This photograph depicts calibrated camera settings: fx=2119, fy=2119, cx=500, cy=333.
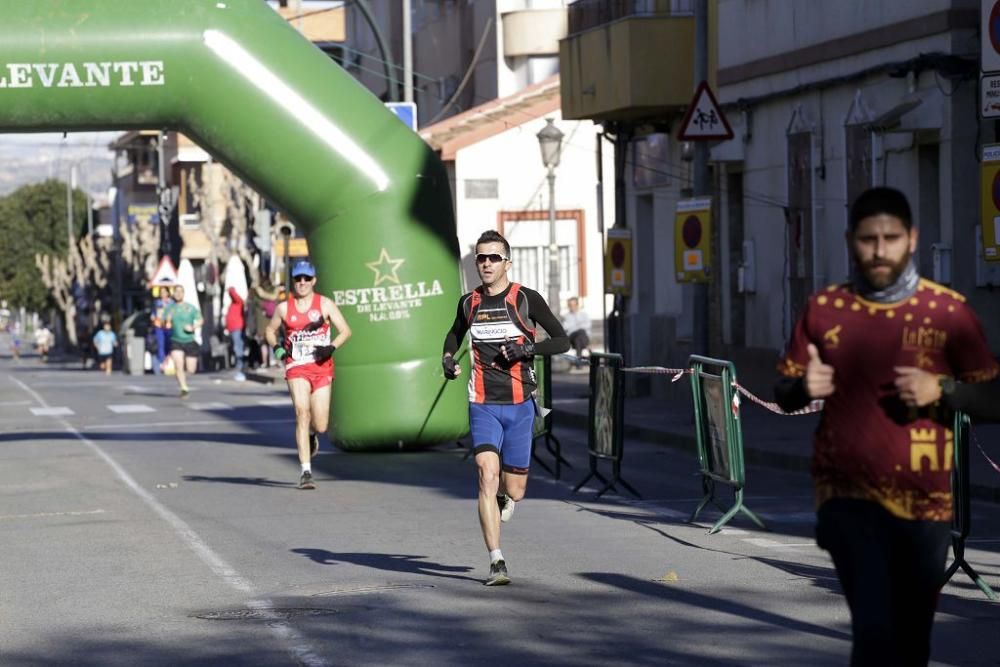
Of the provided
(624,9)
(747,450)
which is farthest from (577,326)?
(747,450)

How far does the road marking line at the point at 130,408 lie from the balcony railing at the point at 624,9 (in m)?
7.90

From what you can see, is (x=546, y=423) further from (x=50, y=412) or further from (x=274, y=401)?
(x=274, y=401)

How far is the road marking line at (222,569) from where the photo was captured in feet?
28.3

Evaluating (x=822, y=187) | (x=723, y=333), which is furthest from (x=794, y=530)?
(x=723, y=333)

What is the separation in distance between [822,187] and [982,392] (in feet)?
57.1

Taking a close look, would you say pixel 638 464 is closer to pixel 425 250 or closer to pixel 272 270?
pixel 425 250

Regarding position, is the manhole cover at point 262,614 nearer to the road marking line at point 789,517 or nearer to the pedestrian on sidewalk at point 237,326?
the road marking line at point 789,517

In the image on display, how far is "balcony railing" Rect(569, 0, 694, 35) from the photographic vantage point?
86.3 feet

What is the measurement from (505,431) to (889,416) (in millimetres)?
4992

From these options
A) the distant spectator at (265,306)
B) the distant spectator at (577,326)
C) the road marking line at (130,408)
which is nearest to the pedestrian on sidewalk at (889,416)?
the road marking line at (130,408)

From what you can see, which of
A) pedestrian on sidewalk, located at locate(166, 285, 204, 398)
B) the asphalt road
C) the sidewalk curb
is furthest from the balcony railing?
the asphalt road

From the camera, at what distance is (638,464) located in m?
18.7

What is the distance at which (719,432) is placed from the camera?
13.3 metres

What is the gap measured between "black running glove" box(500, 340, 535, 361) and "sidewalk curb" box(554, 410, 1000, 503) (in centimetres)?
325
